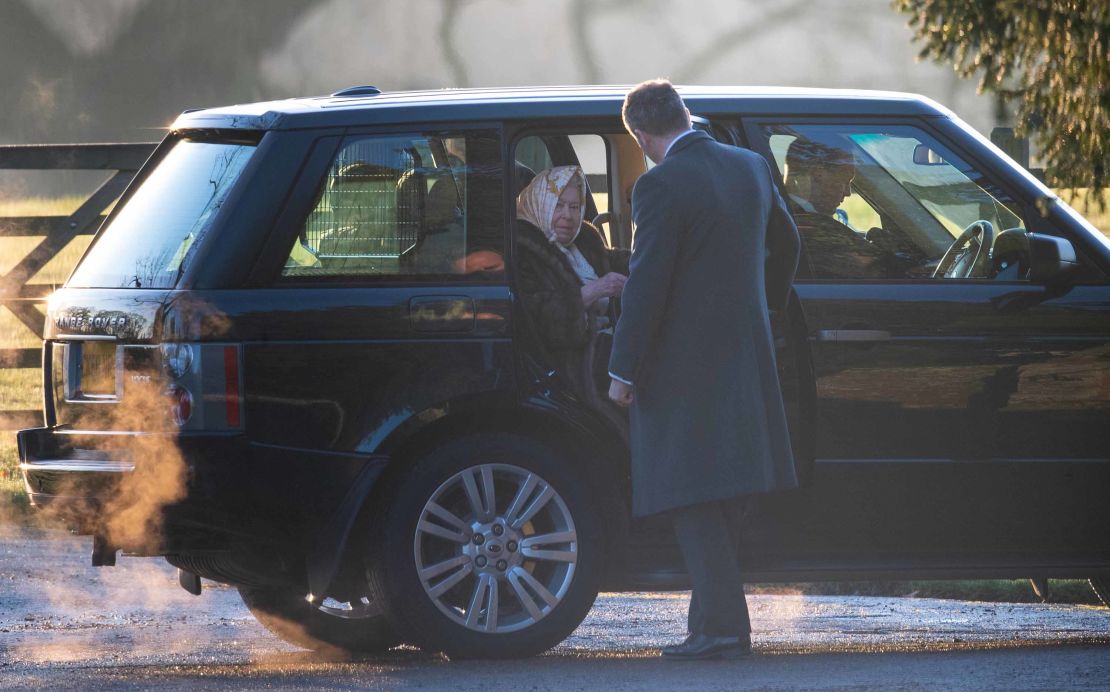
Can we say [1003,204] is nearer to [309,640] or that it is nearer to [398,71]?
[309,640]

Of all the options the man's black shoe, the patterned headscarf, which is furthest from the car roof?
the man's black shoe

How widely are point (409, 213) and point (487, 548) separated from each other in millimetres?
1114

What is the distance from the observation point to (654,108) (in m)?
5.98

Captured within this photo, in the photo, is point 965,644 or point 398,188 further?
point 965,644

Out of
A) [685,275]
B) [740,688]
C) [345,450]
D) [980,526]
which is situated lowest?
[740,688]

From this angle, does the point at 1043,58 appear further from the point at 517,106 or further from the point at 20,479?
the point at 20,479

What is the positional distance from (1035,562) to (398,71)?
1363 cm

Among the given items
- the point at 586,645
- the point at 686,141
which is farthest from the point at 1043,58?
the point at 586,645

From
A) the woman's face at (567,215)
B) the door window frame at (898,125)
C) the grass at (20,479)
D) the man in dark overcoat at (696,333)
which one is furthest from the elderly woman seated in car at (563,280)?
the grass at (20,479)

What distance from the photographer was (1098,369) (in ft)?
21.1

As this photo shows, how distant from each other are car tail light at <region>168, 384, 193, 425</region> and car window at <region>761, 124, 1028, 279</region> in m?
2.12

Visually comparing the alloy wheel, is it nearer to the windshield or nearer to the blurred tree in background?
the windshield

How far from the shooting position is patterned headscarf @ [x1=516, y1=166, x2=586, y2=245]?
21.6 feet

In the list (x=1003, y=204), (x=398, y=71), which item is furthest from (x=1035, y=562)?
(x=398, y=71)
